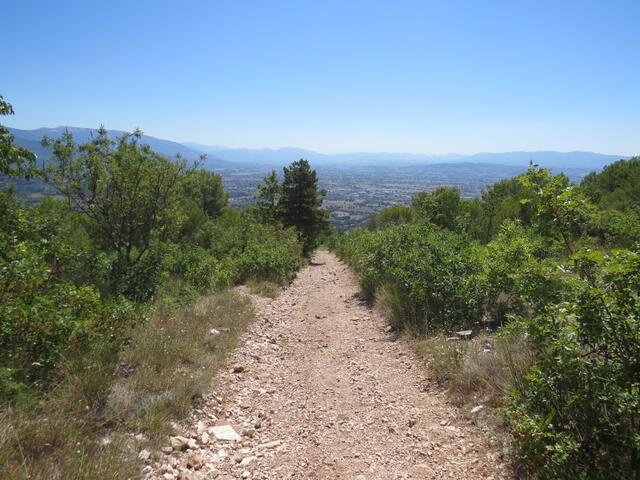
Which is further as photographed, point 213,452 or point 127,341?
point 127,341

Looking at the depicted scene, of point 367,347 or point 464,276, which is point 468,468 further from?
point 464,276

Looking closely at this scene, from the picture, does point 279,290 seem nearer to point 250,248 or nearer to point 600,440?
point 250,248

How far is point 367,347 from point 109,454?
485 centimetres

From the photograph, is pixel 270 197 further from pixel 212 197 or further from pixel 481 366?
pixel 481 366

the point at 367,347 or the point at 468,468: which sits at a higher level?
the point at 468,468

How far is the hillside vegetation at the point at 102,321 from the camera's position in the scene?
321 centimetres

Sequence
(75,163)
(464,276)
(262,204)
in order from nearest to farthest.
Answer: (464,276), (75,163), (262,204)

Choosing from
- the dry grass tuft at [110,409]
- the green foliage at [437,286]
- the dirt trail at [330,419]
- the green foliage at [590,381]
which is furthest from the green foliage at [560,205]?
the dry grass tuft at [110,409]

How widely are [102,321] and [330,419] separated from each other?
3187 mm

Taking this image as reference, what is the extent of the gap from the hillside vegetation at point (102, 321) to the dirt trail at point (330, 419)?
47cm

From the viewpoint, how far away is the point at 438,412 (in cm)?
461

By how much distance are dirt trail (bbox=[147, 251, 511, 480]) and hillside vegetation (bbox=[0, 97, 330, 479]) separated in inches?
18.4

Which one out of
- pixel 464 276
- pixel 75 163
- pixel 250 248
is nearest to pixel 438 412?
pixel 464 276

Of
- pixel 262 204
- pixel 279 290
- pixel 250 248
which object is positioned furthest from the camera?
pixel 262 204
